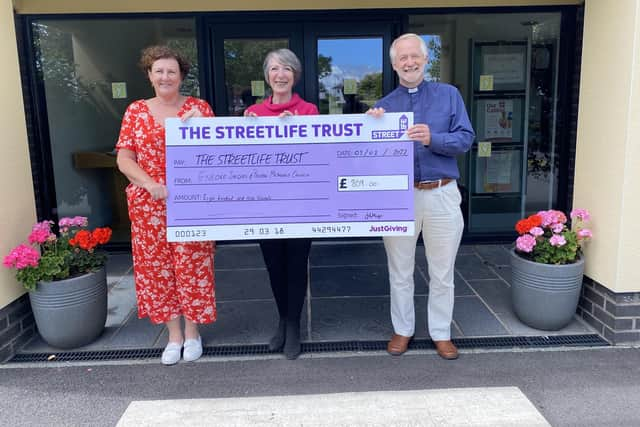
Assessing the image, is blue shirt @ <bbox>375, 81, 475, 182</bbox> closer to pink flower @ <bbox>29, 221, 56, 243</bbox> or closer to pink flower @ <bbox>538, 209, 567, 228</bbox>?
pink flower @ <bbox>538, 209, 567, 228</bbox>

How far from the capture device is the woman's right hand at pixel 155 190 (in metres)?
2.72

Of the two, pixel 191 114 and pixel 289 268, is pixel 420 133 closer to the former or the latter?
pixel 289 268

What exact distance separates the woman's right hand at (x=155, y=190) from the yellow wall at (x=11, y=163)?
40.0 inches

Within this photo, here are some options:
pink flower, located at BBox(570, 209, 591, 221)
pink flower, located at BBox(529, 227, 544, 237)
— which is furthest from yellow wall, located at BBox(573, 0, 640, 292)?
pink flower, located at BBox(529, 227, 544, 237)

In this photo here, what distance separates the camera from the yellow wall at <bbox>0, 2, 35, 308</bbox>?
306 cm

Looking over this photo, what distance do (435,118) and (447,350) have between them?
1.34m

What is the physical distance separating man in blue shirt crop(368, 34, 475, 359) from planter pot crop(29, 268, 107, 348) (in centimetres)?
184

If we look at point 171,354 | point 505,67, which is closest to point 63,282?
point 171,354

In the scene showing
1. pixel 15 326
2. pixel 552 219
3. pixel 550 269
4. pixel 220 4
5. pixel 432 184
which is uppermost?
pixel 220 4

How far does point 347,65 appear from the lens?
201 inches

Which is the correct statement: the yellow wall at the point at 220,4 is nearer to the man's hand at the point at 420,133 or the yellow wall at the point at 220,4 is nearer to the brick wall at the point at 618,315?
the man's hand at the point at 420,133

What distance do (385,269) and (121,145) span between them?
2636 mm

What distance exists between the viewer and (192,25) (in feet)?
16.0

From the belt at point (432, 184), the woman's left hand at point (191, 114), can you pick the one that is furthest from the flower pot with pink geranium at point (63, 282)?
the belt at point (432, 184)
